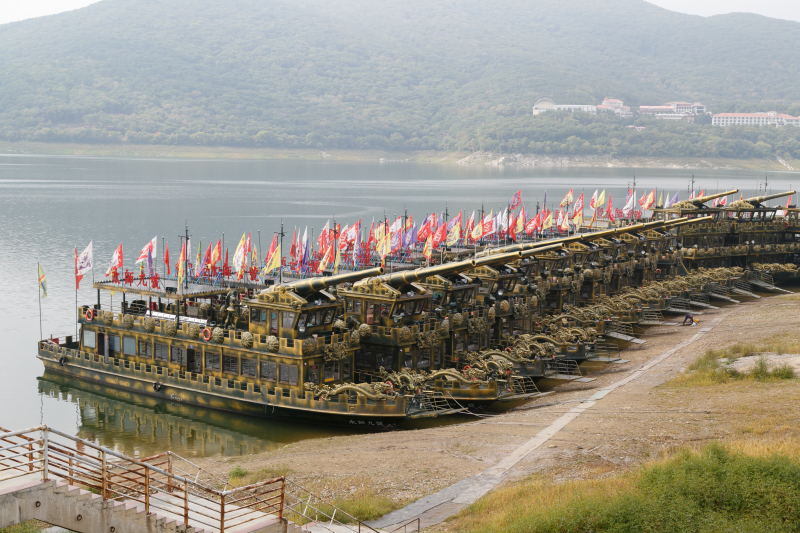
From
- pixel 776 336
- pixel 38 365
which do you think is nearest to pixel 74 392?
pixel 38 365

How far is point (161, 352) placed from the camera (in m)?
49.3

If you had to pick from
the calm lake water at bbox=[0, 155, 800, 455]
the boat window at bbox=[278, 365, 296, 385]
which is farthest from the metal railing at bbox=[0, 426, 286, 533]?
the boat window at bbox=[278, 365, 296, 385]

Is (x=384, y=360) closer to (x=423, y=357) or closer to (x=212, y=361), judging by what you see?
(x=423, y=357)

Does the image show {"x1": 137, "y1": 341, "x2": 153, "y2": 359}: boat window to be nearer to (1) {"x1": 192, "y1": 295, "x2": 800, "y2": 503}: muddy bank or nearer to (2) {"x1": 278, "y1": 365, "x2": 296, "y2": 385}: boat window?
(2) {"x1": 278, "y1": 365, "x2": 296, "y2": 385}: boat window

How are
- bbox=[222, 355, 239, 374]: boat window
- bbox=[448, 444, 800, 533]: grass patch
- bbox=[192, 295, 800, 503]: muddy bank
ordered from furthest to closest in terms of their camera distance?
bbox=[222, 355, 239, 374]: boat window, bbox=[192, 295, 800, 503]: muddy bank, bbox=[448, 444, 800, 533]: grass patch

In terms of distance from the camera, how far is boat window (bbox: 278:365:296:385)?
43.4 m

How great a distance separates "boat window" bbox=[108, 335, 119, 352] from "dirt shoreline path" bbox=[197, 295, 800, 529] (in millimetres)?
14634

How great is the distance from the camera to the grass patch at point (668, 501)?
23484 millimetres

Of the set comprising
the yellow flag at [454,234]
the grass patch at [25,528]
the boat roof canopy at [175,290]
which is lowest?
the grass patch at [25,528]

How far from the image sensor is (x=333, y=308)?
1741 inches

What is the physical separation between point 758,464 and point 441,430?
1592 centimetres

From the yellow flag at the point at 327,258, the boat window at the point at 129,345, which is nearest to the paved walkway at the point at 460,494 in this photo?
the yellow flag at the point at 327,258

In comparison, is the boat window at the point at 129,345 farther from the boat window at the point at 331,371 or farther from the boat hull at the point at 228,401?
the boat window at the point at 331,371

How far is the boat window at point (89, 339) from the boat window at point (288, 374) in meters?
14.8
